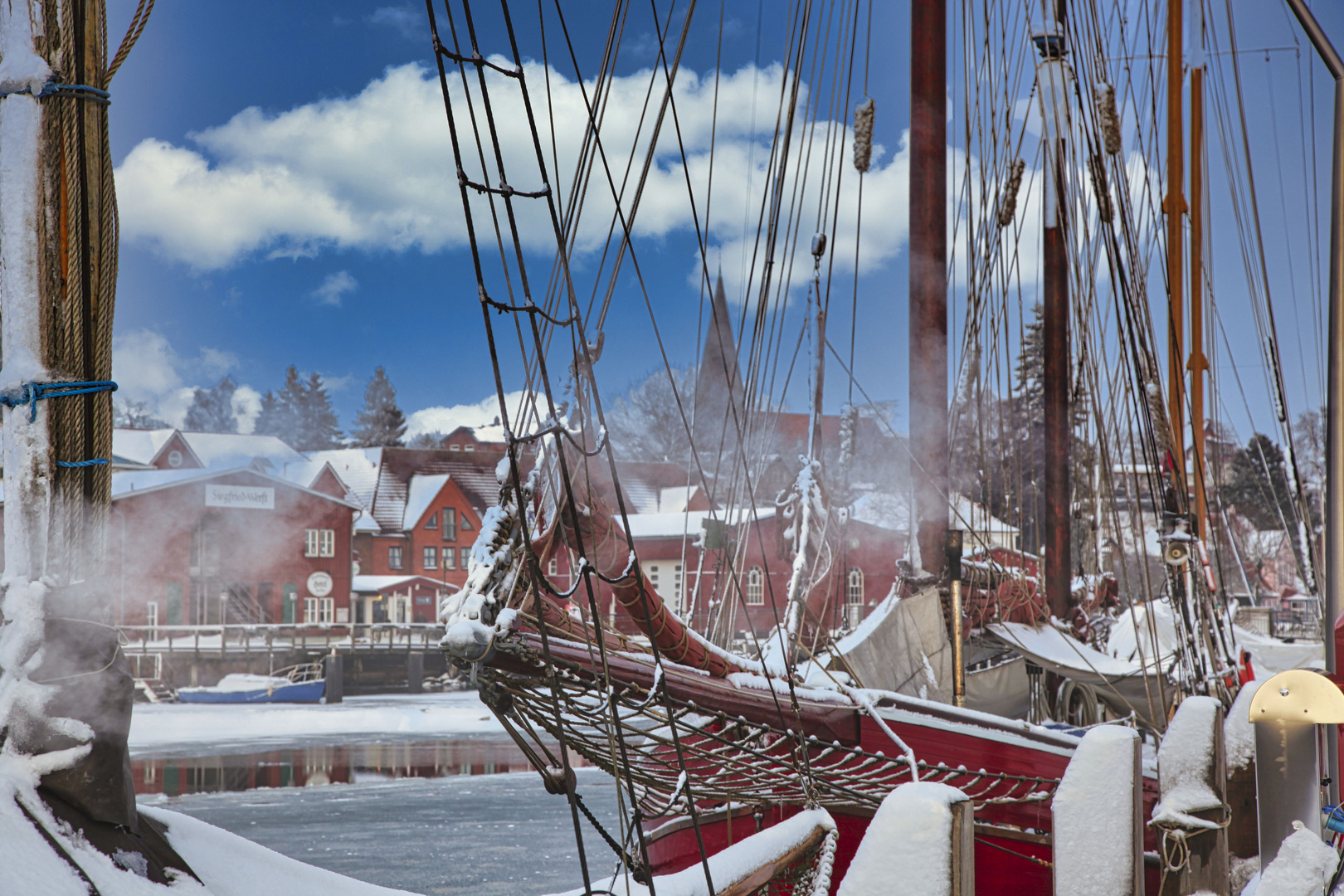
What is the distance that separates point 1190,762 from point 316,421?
60002 mm

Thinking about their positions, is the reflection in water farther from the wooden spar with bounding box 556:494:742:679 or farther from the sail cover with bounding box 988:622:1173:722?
the wooden spar with bounding box 556:494:742:679

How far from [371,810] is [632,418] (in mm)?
33037

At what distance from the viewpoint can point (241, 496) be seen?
3344 centimetres

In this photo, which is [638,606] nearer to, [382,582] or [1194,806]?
[1194,806]

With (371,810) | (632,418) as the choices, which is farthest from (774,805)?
(632,418)

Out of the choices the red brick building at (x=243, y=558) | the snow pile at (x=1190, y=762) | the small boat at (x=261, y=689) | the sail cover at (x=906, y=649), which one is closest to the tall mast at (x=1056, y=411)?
the sail cover at (x=906, y=649)

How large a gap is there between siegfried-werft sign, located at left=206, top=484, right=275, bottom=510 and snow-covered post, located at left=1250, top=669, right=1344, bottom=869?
103ft

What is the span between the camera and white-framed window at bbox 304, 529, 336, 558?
111 ft

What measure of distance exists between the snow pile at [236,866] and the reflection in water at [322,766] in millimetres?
13442

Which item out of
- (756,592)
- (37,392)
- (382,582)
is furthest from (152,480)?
(37,392)

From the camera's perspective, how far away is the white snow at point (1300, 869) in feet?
7.56

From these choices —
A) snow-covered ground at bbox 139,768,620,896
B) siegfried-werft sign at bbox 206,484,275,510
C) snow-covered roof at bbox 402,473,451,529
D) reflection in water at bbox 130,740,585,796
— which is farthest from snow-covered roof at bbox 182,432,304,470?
snow-covered ground at bbox 139,768,620,896

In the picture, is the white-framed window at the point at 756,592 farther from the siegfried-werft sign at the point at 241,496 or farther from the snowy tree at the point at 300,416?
the snowy tree at the point at 300,416

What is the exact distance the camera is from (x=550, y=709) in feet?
13.7
